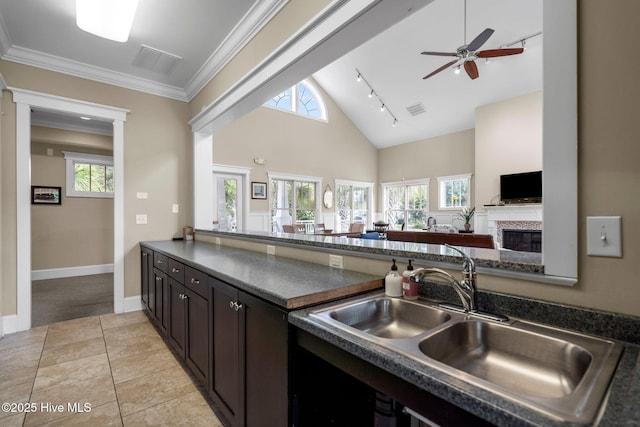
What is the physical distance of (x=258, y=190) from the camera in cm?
702

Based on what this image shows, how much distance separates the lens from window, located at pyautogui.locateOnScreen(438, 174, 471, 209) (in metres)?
7.66

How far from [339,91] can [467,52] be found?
14.8ft

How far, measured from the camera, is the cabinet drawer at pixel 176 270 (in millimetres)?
2270

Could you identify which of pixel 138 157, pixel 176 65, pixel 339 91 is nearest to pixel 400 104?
pixel 339 91

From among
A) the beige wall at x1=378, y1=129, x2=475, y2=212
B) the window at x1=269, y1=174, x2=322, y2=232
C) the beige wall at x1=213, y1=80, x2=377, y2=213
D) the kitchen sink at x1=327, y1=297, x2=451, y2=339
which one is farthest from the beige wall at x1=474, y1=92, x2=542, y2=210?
the kitchen sink at x1=327, y1=297, x2=451, y2=339

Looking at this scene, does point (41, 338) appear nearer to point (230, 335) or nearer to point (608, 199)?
point (230, 335)

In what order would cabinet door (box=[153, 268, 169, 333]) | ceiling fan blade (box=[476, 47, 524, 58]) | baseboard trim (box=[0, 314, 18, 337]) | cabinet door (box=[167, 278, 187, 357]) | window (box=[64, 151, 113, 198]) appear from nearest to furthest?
cabinet door (box=[167, 278, 187, 357])
cabinet door (box=[153, 268, 169, 333])
baseboard trim (box=[0, 314, 18, 337])
ceiling fan blade (box=[476, 47, 524, 58])
window (box=[64, 151, 113, 198])

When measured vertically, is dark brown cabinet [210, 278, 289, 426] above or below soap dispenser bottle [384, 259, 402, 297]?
below

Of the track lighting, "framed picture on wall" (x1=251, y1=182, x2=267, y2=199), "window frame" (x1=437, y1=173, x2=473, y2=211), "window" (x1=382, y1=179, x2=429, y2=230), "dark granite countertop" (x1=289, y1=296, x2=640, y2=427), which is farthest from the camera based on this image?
"window" (x1=382, y1=179, x2=429, y2=230)

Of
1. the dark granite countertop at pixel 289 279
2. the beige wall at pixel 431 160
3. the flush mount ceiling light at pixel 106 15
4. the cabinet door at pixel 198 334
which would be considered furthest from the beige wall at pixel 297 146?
the dark granite countertop at pixel 289 279

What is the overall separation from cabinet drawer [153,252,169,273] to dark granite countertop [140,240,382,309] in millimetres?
640

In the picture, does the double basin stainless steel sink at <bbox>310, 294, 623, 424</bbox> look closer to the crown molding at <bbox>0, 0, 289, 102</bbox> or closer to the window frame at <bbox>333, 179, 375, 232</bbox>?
the crown molding at <bbox>0, 0, 289, 102</bbox>

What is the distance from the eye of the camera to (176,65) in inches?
133

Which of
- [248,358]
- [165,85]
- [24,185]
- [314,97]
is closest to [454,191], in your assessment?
[314,97]
